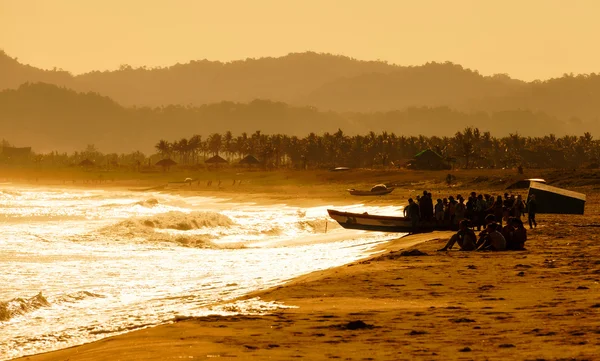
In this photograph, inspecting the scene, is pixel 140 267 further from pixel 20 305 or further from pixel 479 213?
pixel 479 213

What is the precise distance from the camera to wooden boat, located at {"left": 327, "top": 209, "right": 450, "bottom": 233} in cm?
2617

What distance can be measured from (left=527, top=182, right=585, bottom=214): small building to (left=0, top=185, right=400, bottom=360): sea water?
7029 millimetres

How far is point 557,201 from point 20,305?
2189 centimetres

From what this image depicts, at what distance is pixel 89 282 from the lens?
16672 millimetres

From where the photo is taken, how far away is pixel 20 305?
13461 millimetres

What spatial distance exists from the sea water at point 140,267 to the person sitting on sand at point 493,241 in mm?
3442

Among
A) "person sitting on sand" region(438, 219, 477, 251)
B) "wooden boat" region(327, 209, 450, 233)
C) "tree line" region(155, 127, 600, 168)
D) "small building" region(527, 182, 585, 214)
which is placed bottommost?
"wooden boat" region(327, 209, 450, 233)

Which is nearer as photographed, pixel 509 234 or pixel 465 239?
pixel 509 234

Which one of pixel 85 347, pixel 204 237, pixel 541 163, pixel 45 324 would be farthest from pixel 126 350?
pixel 541 163

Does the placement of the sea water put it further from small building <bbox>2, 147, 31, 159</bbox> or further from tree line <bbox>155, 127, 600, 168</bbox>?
small building <bbox>2, 147, 31, 159</bbox>

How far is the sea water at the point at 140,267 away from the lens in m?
12.0

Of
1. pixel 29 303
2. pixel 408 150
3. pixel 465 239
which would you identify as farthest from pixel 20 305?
pixel 408 150

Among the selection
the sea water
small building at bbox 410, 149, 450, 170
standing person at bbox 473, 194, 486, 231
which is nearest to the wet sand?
the sea water

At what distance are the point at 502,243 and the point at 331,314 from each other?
27.1ft
